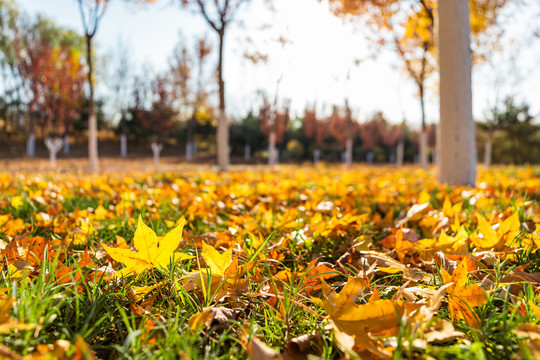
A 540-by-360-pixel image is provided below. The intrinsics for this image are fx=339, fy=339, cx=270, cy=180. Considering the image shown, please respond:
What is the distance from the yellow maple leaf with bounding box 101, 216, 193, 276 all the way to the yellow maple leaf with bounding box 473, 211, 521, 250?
1035 mm

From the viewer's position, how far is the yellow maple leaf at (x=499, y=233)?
1197 mm

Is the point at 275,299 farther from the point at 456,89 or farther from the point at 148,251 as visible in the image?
the point at 456,89

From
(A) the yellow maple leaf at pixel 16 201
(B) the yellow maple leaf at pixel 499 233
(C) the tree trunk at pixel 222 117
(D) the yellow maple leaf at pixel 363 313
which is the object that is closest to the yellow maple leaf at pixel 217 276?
(D) the yellow maple leaf at pixel 363 313

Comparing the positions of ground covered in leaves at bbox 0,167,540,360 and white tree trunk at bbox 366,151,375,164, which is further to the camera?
white tree trunk at bbox 366,151,375,164

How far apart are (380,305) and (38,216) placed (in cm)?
180

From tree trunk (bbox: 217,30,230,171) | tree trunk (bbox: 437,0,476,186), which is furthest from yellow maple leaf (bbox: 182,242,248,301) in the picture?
tree trunk (bbox: 217,30,230,171)

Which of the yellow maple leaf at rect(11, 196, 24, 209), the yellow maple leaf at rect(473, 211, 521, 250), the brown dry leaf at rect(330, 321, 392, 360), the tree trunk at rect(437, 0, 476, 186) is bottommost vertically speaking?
the brown dry leaf at rect(330, 321, 392, 360)

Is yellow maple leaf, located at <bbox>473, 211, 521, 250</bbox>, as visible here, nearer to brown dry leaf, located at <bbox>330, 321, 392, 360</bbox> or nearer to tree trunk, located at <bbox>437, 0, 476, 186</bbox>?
brown dry leaf, located at <bbox>330, 321, 392, 360</bbox>

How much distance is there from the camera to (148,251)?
97 cm

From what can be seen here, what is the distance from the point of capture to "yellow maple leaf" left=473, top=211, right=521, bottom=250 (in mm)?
1197

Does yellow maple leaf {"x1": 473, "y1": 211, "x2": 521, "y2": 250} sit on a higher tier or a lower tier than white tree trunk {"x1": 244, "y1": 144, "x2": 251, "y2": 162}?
lower

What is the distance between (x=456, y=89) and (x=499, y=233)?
3082 millimetres

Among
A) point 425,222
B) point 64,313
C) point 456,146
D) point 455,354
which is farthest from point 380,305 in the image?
point 456,146

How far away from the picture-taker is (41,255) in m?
1.13
